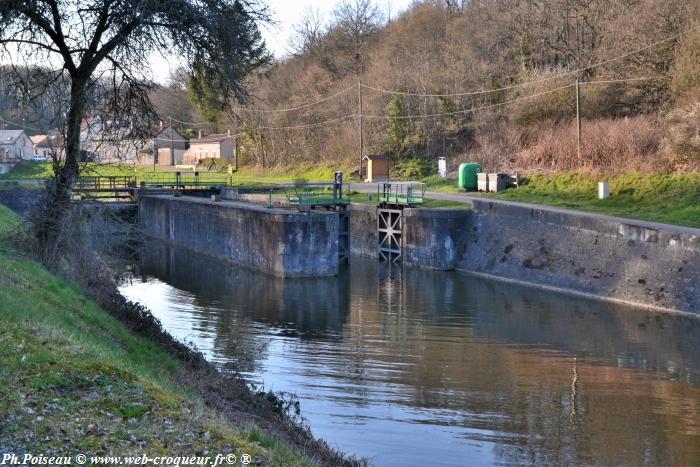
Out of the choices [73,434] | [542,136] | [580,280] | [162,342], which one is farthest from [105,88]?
[542,136]

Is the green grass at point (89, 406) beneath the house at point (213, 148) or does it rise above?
beneath

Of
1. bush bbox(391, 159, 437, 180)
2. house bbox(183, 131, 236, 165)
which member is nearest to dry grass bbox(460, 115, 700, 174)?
bush bbox(391, 159, 437, 180)

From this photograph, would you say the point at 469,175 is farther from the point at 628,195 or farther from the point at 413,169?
the point at 413,169

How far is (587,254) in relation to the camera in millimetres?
24641

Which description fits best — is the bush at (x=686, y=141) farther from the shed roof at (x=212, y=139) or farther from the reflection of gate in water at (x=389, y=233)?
the shed roof at (x=212, y=139)

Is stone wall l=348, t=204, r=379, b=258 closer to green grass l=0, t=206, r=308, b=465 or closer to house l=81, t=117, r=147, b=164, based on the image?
house l=81, t=117, r=147, b=164

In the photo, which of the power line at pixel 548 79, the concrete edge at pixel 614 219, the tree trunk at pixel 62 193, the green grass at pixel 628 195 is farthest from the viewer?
the power line at pixel 548 79

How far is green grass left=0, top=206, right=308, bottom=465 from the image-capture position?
20.8 feet

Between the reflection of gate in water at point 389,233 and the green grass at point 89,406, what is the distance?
2244 centimetres

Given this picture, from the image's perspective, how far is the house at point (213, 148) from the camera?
7112 centimetres

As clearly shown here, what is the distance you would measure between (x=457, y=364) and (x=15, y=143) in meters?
85.1

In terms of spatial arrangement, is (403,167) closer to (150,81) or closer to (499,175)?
(499,175)

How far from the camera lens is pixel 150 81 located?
1636 centimetres

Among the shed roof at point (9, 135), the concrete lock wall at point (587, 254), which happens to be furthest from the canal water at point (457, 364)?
the shed roof at point (9, 135)
